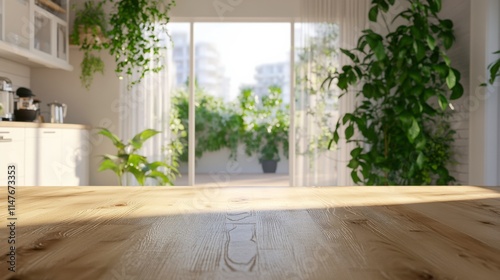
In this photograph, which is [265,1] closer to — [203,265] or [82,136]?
[82,136]

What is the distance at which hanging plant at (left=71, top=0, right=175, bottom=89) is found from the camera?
18.4 ft

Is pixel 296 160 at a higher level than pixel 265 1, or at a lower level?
lower

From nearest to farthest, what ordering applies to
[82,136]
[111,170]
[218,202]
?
[218,202]
[82,136]
[111,170]

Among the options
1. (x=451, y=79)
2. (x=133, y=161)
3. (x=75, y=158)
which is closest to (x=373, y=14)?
(x=451, y=79)

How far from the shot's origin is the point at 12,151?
14.4 feet

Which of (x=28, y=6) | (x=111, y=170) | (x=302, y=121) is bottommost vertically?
(x=111, y=170)

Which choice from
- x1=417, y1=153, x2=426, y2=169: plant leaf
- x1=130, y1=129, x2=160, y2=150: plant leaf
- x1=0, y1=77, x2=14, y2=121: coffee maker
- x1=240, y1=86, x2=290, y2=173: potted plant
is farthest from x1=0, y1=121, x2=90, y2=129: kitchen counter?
x1=240, y1=86, x2=290, y2=173: potted plant

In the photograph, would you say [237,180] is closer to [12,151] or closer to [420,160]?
[420,160]

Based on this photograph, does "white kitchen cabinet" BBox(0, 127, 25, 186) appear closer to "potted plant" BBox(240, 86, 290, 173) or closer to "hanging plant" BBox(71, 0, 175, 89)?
"hanging plant" BBox(71, 0, 175, 89)

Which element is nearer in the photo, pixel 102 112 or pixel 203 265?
pixel 203 265

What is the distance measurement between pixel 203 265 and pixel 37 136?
4.42 meters

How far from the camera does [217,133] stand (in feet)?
32.9

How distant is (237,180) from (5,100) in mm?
5022

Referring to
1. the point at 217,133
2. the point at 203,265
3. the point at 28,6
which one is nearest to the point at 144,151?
the point at 28,6
